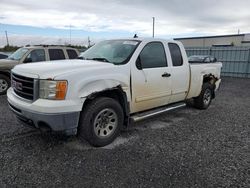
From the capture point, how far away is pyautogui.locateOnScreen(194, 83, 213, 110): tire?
659 cm

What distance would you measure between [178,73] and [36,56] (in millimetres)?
5565

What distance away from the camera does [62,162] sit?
3447 mm

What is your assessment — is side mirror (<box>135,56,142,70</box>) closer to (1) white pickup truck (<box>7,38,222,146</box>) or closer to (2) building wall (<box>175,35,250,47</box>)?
(1) white pickup truck (<box>7,38,222,146</box>)

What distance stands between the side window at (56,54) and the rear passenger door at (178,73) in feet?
16.1

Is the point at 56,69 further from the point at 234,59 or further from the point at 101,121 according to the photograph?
the point at 234,59

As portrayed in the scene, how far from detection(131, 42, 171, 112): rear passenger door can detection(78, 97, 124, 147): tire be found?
471mm

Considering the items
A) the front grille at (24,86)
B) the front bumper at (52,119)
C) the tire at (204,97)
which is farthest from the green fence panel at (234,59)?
the front grille at (24,86)

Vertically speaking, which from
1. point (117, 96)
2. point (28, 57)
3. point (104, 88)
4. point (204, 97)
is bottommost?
point (204, 97)

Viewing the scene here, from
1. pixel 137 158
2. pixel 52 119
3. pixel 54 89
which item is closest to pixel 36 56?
pixel 54 89

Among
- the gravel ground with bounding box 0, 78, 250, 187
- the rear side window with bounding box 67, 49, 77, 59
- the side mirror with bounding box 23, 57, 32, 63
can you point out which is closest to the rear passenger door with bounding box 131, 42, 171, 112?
the gravel ground with bounding box 0, 78, 250, 187

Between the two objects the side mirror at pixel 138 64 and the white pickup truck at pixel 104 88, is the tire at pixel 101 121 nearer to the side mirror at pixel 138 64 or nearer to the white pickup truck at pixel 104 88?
the white pickup truck at pixel 104 88

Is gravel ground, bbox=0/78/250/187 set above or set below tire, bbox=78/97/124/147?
below

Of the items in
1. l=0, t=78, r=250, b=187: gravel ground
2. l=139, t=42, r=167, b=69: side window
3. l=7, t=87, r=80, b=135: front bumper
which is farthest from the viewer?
l=139, t=42, r=167, b=69: side window

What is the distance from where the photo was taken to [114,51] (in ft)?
15.1
